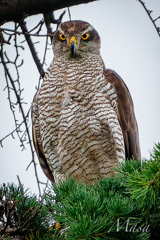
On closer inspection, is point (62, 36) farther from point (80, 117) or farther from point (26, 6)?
point (80, 117)

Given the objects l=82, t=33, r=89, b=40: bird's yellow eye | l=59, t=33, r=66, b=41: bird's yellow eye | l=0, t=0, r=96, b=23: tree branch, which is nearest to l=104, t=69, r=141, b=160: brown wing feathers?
l=82, t=33, r=89, b=40: bird's yellow eye

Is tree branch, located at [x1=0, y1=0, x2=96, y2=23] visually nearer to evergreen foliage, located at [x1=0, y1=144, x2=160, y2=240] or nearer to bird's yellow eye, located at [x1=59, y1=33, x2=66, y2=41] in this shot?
bird's yellow eye, located at [x1=59, y1=33, x2=66, y2=41]

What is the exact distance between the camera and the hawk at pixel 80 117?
397 centimetres

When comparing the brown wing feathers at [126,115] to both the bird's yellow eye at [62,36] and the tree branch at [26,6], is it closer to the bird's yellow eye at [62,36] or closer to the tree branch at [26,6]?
the bird's yellow eye at [62,36]

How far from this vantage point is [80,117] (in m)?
3.96

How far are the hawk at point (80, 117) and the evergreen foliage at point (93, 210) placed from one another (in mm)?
1612

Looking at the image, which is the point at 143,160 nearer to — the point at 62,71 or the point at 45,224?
the point at 45,224

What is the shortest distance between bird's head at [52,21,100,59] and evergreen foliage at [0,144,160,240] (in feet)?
8.00

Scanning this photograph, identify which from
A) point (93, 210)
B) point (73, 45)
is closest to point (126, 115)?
point (73, 45)

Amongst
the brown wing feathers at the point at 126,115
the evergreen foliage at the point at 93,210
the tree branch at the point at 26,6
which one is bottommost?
the evergreen foliage at the point at 93,210

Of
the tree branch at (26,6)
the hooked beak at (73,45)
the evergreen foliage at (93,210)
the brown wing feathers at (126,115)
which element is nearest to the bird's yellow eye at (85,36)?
the hooked beak at (73,45)

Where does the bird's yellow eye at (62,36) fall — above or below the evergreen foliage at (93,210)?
above

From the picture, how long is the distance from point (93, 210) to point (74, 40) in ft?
9.32

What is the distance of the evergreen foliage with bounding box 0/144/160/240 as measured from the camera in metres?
1.98
